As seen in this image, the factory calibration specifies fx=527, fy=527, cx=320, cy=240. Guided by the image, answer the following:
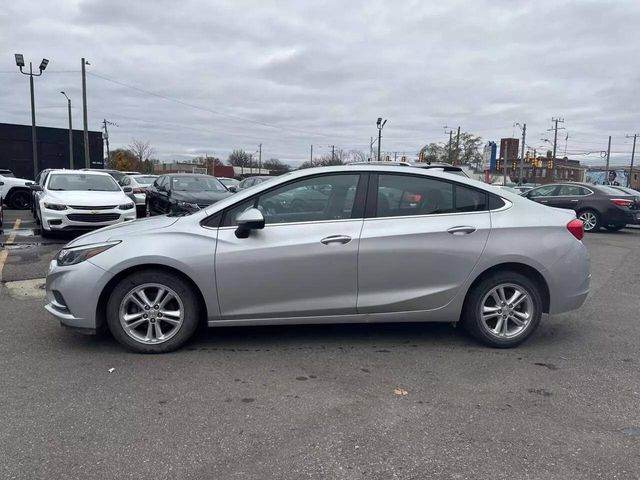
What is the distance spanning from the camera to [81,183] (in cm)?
1212

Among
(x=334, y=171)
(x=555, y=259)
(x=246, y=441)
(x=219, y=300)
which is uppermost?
(x=334, y=171)

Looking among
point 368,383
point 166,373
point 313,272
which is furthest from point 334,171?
point 166,373

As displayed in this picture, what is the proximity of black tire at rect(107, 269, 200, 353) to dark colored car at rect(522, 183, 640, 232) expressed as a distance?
47.0ft

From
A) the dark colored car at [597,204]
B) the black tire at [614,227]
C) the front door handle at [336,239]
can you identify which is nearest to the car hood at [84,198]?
the front door handle at [336,239]

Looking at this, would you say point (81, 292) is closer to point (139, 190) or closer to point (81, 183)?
point (81, 183)

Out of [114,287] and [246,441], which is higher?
[114,287]

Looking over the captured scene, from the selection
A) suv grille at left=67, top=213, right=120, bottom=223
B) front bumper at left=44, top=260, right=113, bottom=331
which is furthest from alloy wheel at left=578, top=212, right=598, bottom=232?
front bumper at left=44, top=260, right=113, bottom=331

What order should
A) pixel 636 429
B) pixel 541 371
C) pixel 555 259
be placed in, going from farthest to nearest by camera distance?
pixel 555 259 → pixel 541 371 → pixel 636 429

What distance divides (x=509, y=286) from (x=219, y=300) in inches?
101

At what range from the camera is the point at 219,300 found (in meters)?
4.45

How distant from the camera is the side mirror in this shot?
4328 mm

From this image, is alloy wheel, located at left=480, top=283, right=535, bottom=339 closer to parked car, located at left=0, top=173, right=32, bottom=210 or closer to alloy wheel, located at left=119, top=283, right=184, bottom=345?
alloy wheel, located at left=119, top=283, right=184, bottom=345

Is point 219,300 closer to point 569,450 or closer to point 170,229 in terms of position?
point 170,229

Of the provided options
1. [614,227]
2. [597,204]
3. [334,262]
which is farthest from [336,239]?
[614,227]
